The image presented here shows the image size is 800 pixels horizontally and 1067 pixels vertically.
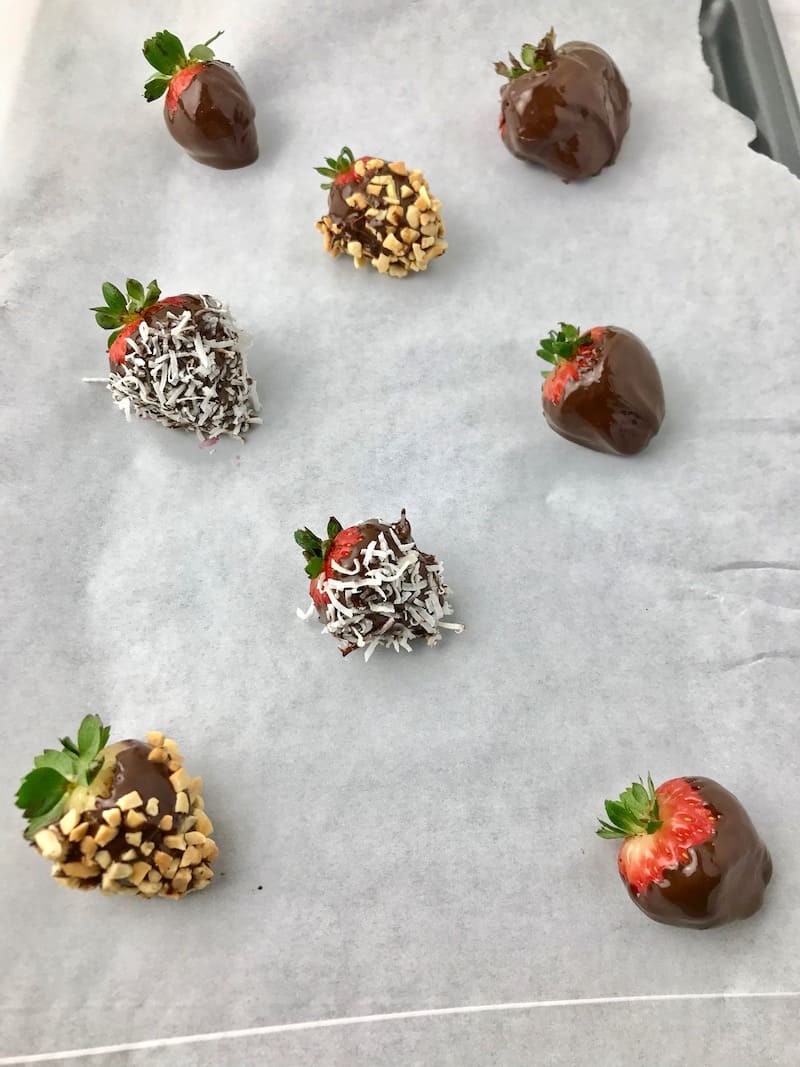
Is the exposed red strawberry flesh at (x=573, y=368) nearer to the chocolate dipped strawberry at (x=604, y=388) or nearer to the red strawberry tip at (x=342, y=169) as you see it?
the chocolate dipped strawberry at (x=604, y=388)

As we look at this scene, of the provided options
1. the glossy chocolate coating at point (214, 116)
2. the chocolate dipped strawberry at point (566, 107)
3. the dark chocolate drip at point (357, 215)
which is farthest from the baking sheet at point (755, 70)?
the glossy chocolate coating at point (214, 116)

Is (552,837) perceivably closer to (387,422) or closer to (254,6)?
(387,422)

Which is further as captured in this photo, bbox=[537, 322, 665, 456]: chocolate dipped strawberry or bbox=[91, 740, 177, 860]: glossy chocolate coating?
bbox=[537, 322, 665, 456]: chocolate dipped strawberry

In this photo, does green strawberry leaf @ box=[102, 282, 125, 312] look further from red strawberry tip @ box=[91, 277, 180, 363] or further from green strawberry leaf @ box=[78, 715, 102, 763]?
green strawberry leaf @ box=[78, 715, 102, 763]

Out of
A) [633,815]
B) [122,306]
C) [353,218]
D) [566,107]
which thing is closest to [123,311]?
[122,306]

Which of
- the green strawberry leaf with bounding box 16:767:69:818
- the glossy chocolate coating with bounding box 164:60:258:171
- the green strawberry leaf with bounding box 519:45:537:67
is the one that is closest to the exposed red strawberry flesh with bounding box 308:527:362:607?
the green strawberry leaf with bounding box 16:767:69:818
